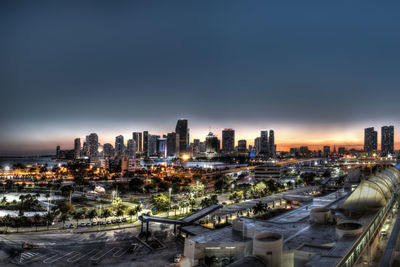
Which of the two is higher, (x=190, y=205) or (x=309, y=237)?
(x=309, y=237)

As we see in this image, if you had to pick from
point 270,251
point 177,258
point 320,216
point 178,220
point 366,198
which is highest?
point 366,198

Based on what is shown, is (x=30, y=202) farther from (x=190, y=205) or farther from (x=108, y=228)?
(x=190, y=205)

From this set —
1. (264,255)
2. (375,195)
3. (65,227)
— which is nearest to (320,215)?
(375,195)

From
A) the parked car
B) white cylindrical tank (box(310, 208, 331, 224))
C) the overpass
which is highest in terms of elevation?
white cylindrical tank (box(310, 208, 331, 224))

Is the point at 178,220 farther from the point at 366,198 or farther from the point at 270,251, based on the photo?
the point at 366,198

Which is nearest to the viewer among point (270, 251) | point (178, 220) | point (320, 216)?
point (270, 251)

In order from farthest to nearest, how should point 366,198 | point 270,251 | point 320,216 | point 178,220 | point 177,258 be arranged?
1. point 178,220
2. point 366,198
3. point 320,216
4. point 177,258
5. point 270,251

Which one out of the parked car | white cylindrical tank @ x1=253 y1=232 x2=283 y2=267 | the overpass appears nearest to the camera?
white cylindrical tank @ x1=253 y1=232 x2=283 y2=267

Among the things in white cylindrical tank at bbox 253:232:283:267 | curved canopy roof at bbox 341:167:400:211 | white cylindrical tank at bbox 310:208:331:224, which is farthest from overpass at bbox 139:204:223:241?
curved canopy roof at bbox 341:167:400:211

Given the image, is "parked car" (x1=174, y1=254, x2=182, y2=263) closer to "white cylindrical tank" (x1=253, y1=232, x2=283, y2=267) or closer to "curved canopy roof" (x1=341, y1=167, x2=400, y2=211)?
"white cylindrical tank" (x1=253, y1=232, x2=283, y2=267)

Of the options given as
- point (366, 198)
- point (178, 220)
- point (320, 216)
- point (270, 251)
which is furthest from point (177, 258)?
point (366, 198)

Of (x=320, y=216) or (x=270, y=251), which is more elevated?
(x=270, y=251)
